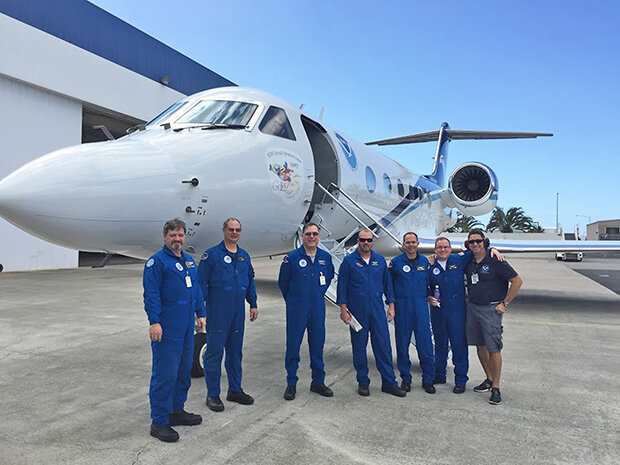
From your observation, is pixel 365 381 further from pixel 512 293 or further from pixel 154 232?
pixel 154 232

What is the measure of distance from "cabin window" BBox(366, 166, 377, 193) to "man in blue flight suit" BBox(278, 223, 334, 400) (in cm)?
457

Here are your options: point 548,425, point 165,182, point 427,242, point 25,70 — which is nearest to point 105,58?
point 25,70

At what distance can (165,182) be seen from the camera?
4.54 m

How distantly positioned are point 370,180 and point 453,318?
4.80 m

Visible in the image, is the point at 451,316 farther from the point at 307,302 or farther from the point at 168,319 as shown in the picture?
the point at 168,319

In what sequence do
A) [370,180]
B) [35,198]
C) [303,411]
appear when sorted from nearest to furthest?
[35,198]
[303,411]
[370,180]

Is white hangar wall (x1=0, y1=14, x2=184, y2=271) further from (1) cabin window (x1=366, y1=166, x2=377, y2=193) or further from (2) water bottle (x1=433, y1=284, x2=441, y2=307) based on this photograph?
(2) water bottle (x1=433, y1=284, x2=441, y2=307)

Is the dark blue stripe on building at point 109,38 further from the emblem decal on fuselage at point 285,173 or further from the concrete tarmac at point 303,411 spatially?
the emblem decal on fuselage at point 285,173

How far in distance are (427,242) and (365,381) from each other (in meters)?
7.55

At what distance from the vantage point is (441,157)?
1934 centimetres

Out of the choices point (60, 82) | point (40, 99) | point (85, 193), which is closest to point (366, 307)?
point (85, 193)

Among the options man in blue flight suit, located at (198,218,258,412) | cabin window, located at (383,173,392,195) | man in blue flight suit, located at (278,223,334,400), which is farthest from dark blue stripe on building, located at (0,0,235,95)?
man in blue flight suit, located at (278,223,334,400)

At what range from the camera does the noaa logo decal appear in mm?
8180

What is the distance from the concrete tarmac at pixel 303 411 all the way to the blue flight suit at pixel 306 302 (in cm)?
44
